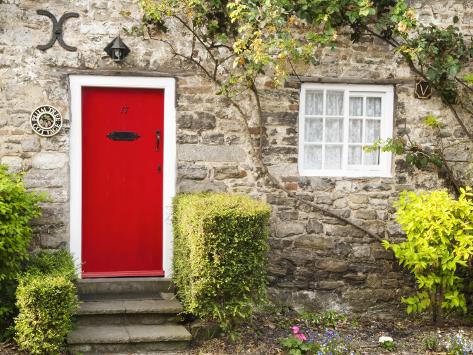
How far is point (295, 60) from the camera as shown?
792cm

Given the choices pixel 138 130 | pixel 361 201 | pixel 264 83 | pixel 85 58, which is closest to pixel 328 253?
pixel 361 201

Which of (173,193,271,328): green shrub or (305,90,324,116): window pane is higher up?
(305,90,324,116): window pane

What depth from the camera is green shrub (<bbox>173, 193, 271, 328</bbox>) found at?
6395 mm

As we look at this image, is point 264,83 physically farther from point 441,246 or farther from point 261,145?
point 441,246

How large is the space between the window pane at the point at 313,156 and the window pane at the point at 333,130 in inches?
6.7

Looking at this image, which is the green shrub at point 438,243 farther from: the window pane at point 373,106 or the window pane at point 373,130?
the window pane at point 373,106

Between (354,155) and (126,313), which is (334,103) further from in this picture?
(126,313)

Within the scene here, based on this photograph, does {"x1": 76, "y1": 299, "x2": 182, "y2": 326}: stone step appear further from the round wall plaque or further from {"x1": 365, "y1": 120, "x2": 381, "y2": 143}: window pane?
{"x1": 365, "y1": 120, "x2": 381, "y2": 143}: window pane

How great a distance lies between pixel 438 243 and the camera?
7352 millimetres

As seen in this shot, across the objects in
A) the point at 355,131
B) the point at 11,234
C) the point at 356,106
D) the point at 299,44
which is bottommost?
the point at 11,234

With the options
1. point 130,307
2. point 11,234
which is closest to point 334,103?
point 130,307

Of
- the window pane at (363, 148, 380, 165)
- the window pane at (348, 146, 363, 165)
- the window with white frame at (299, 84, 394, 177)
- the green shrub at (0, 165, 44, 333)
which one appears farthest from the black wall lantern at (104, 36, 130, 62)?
the window pane at (363, 148, 380, 165)

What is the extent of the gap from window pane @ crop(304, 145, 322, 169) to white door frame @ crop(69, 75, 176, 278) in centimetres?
164

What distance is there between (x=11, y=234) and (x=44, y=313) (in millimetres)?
941
